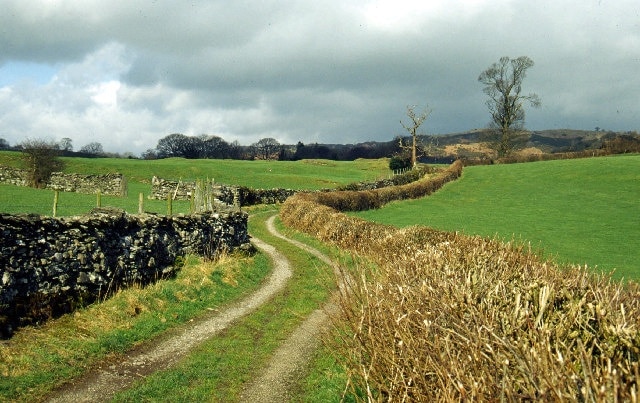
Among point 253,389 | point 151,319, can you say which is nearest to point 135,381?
point 253,389

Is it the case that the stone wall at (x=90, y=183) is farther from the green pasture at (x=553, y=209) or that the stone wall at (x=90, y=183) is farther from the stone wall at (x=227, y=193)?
the green pasture at (x=553, y=209)

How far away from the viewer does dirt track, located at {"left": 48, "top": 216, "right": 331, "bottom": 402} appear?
9.52 metres

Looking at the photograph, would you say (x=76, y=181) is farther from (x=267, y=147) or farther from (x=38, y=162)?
(x=267, y=147)

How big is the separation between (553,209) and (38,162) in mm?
50393

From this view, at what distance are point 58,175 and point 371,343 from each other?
4949cm

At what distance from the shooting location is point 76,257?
13.9 metres

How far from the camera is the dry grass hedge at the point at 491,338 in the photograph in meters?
4.13

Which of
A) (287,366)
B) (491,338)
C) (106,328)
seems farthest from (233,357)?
(491,338)

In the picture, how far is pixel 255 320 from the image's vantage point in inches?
566

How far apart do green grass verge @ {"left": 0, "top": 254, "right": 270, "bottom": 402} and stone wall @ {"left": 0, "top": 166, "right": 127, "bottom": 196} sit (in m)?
31.9

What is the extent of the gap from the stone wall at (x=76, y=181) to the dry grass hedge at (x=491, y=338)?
42908 millimetres

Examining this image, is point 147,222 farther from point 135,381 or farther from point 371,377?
point 371,377

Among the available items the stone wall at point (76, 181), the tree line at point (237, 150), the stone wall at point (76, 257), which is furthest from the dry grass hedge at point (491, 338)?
the tree line at point (237, 150)

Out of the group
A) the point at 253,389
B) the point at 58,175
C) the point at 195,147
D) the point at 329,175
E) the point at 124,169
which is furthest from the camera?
the point at 195,147
